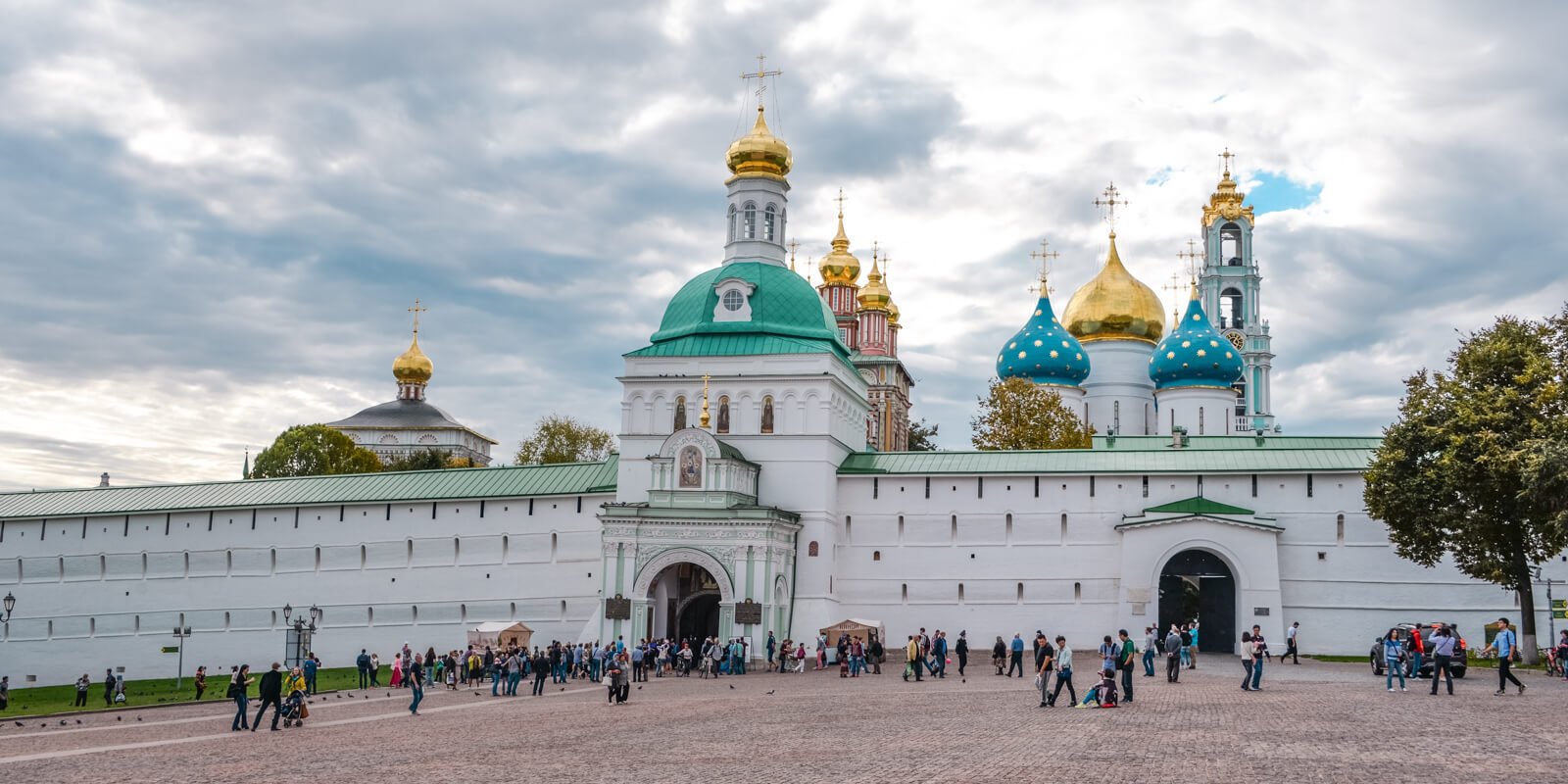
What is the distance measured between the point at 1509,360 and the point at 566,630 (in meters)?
25.4

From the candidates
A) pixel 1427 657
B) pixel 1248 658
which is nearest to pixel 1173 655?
pixel 1248 658

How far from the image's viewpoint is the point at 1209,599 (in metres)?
41.0

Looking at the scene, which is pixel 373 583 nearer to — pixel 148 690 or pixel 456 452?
pixel 148 690

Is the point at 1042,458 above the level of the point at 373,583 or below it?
above

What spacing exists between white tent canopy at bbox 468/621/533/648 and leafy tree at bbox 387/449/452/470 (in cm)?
3962

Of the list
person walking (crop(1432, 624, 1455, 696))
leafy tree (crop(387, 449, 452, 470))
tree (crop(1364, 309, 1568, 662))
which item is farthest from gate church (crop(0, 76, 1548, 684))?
leafy tree (crop(387, 449, 452, 470))

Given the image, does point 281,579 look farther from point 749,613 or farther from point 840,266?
point 840,266

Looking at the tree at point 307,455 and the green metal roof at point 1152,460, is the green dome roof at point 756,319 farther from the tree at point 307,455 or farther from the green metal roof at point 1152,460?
the tree at point 307,455

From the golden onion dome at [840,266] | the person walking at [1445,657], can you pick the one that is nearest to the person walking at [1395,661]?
the person walking at [1445,657]

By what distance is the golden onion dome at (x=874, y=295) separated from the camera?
82562 mm

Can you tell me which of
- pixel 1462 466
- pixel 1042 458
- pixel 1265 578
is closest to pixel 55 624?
pixel 1042 458

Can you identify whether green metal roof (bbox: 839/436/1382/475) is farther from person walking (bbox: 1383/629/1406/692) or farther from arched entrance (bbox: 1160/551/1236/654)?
person walking (bbox: 1383/629/1406/692)

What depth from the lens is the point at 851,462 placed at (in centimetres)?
4453

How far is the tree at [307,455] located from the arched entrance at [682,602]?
37.6m
